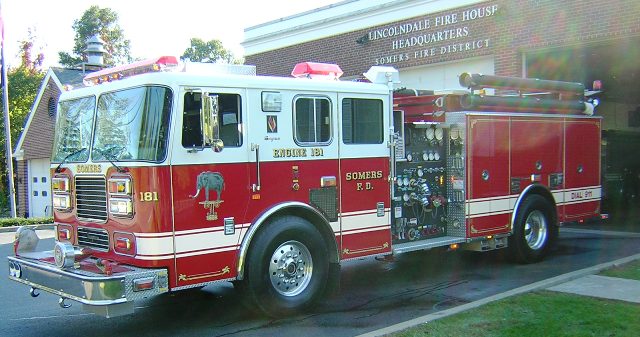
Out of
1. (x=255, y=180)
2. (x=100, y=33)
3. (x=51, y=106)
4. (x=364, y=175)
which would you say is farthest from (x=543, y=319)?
(x=100, y=33)

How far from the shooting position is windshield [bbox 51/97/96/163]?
652cm

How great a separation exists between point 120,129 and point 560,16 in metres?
10.1

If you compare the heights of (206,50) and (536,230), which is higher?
(206,50)

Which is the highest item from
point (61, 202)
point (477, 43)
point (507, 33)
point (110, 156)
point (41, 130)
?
point (507, 33)

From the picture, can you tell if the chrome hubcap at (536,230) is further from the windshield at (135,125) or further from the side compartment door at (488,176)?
the windshield at (135,125)

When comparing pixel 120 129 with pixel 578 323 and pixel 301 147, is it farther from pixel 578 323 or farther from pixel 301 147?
pixel 578 323

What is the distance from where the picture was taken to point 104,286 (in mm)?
5258

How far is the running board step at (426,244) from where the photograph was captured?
302 inches

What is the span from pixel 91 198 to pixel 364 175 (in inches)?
120

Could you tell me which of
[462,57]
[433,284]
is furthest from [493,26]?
[433,284]

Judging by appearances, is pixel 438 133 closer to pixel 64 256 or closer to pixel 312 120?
pixel 312 120

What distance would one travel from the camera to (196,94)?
19.2 ft

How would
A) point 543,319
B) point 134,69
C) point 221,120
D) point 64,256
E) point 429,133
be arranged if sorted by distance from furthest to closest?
point 429,133
point 134,69
point 221,120
point 543,319
point 64,256

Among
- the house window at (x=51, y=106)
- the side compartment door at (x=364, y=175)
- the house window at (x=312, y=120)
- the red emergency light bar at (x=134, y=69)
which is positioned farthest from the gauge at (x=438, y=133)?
the house window at (x=51, y=106)
